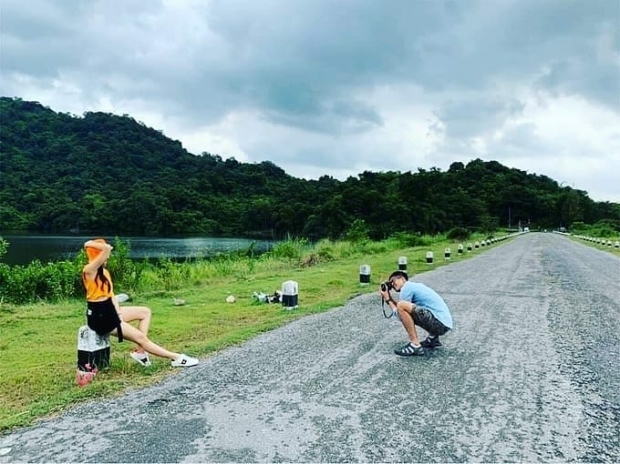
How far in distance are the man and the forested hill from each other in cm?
4071

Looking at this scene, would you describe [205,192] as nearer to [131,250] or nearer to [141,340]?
[131,250]

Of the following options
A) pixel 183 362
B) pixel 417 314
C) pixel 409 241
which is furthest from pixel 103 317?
pixel 409 241

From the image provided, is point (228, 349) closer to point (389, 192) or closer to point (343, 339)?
point (343, 339)

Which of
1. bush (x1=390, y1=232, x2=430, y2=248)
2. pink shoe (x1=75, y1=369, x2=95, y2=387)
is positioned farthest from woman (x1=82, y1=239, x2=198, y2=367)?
bush (x1=390, y1=232, x2=430, y2=248)

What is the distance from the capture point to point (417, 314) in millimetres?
5691

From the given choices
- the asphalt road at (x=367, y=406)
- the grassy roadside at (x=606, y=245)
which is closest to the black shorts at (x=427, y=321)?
the asphalt road at (x=367, y=406)

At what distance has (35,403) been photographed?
4.25 meters

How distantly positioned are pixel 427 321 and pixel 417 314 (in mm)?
140

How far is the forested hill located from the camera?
190 feet

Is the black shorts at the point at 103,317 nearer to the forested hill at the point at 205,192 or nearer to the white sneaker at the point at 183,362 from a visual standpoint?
the white sneaker at the point at 183,362

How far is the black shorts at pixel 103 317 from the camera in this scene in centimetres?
488

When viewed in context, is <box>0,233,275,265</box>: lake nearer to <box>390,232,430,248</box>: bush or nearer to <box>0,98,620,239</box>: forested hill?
<box>390,232,430,248</box>: bush

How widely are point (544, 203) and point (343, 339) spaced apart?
4136 inches

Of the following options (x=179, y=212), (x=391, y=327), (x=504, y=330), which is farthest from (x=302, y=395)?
(x=179, y=212)
